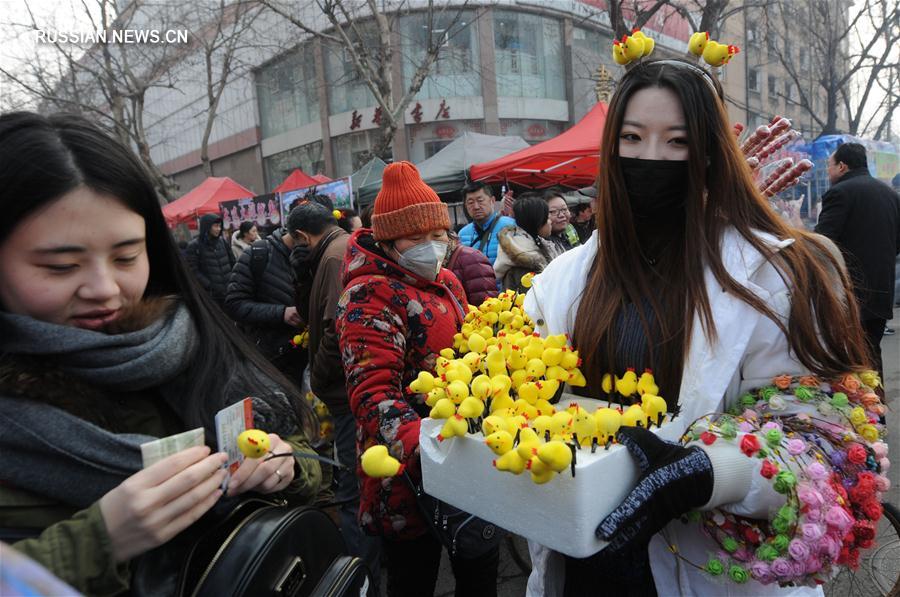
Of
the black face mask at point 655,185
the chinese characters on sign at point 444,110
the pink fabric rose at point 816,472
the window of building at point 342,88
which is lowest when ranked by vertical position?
the pink fabric rose at point 816,472

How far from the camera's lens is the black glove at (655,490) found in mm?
1008

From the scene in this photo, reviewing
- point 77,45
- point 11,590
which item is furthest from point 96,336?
point 77,45

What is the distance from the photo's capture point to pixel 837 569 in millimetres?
1105

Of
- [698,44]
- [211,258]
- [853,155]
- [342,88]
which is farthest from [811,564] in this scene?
[342,88]

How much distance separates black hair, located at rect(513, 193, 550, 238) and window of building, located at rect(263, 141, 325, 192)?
1950 cm

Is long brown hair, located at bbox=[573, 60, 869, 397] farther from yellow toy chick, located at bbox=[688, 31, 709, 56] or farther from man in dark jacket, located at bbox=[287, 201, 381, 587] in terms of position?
man in dark jacket, located at bbox=[287, 201, 381, 587]

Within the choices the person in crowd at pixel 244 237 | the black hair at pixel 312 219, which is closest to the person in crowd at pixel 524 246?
the black hair at pixel 312 219

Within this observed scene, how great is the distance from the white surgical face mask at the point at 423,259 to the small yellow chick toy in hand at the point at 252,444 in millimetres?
1124

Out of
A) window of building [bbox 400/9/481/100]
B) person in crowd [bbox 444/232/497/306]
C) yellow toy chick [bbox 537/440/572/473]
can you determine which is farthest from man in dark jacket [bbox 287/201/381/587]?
window of building [bbox 400/9/481/100]

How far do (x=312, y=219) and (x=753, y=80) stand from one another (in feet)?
110

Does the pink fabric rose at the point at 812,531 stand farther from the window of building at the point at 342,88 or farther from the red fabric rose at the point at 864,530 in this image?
the window of building at the point at 342,88

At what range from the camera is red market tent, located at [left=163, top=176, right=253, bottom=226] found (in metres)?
14.8

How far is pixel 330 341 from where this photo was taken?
9.22ft

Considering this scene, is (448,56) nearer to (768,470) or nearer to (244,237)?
(244,237)
